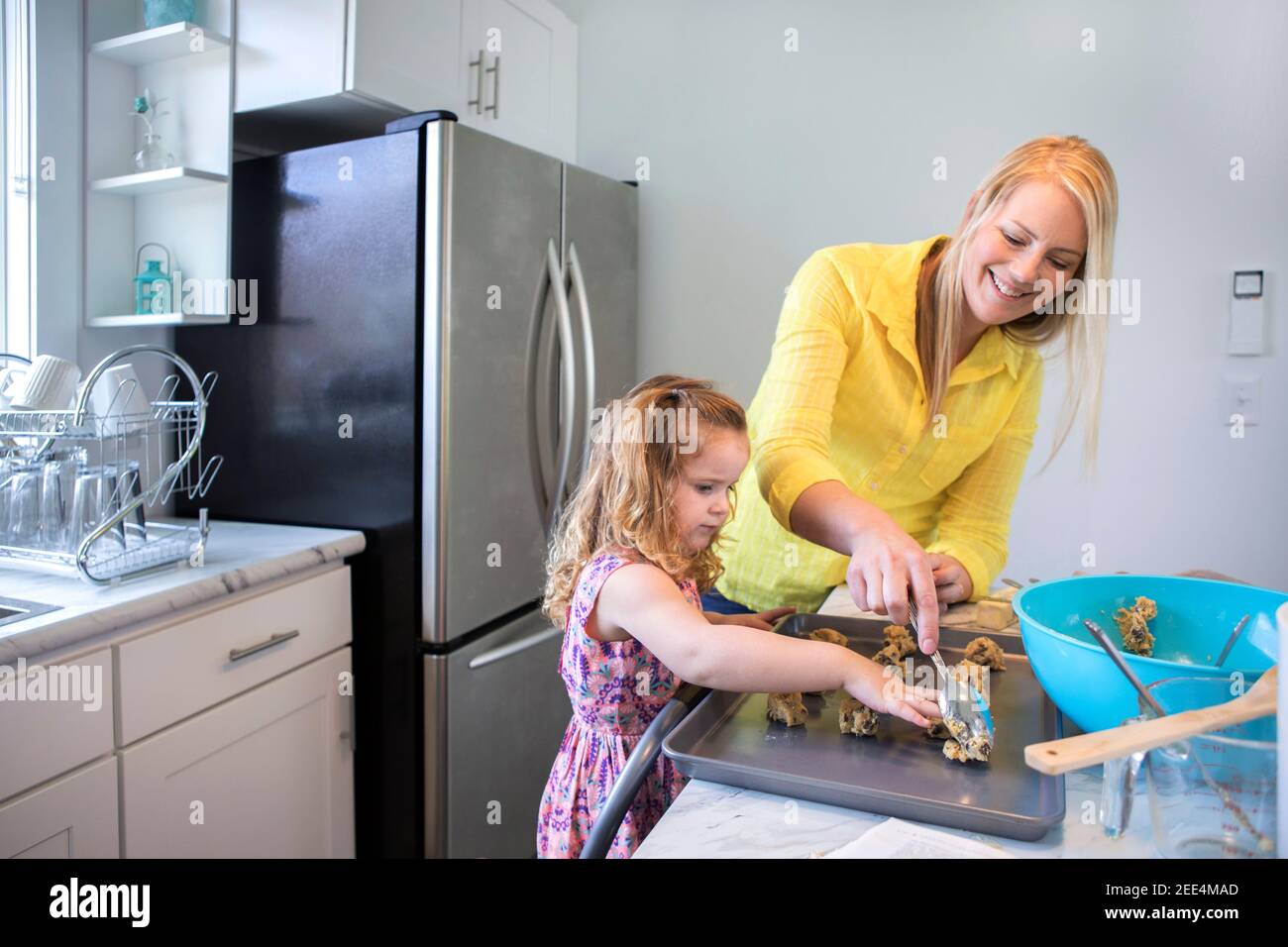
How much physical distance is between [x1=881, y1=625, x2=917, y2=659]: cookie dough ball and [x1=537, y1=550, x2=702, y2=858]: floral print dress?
0.25 meters

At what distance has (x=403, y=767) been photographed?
6.38 ft

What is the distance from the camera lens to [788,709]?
85 centimetres

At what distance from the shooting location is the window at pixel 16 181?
1.84 m

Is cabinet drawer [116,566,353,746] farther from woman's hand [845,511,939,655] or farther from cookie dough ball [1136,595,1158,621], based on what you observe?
cookie dough ball [1136,595,1158,621]

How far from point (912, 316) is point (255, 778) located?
4.40 ft

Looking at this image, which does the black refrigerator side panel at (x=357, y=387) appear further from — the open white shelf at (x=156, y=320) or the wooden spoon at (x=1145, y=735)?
the wooden spoon at (x=1145, y=735)

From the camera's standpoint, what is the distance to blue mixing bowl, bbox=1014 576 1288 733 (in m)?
0.73

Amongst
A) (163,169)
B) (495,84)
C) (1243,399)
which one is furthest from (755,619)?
(495,84)

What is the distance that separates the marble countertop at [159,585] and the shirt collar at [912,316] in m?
1.12

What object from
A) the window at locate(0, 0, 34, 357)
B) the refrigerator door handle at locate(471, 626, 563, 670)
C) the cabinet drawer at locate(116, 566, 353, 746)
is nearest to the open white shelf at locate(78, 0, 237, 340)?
the window at locate(0, 0, 34, 357)

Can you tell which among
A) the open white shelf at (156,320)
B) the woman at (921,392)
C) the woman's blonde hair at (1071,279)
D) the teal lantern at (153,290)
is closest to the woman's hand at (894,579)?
the woman at (921,392)
